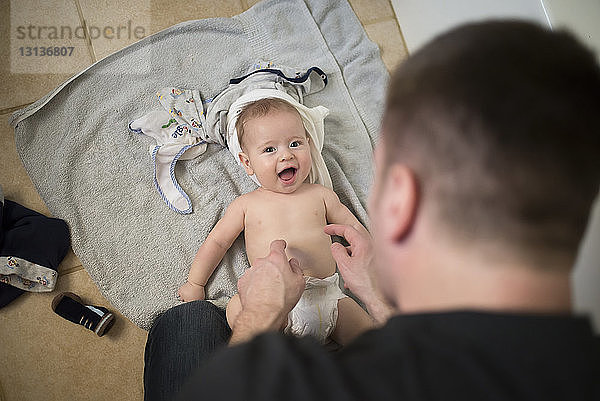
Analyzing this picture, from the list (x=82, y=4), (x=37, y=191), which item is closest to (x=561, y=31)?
(x=37, y=191)

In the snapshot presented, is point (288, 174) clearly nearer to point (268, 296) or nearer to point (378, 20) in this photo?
point (268, 296)

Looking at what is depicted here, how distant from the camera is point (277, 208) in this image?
147 cm

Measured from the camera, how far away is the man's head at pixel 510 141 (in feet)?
1.73

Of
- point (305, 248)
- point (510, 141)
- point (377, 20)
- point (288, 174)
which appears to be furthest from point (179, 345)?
point (377, 20)

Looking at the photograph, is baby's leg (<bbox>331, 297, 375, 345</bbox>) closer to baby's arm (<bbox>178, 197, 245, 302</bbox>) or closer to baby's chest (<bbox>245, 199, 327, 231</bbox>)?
baby's chest (<bbox>245, 199, 327, 231</bbox>)

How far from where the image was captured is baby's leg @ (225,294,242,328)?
4.22 feet

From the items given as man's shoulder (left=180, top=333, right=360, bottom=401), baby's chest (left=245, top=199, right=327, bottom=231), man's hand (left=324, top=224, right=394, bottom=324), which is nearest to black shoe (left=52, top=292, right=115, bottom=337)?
baby's chest (left=245, top=199, right=327, bottom=231)

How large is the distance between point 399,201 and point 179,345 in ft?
2.23

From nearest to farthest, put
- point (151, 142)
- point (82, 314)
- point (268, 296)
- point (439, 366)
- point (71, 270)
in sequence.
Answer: point (439, 366) < point (268, 296) < point (82, 314) < point (71, 270) < point (151, 142)

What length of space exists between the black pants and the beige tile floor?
1.03 feet

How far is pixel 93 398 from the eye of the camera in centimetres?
140

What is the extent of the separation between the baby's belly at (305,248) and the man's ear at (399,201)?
2.61 feet

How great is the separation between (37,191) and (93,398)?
2.04 ft

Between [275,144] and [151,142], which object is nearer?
[275,144]
